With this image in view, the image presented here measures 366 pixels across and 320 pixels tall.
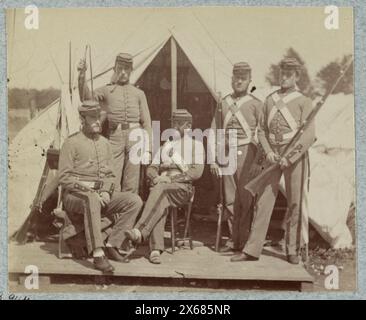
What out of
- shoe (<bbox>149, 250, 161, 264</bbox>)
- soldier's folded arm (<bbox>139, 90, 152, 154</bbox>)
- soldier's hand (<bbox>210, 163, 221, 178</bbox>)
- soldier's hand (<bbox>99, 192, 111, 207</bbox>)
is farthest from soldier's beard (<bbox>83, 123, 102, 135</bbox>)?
shoe (<bbox>149, 250, 161, 264</bbox>)

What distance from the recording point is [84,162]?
5359 mm

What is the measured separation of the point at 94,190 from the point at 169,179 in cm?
57

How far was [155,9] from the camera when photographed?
5.38 m

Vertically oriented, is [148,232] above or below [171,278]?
above

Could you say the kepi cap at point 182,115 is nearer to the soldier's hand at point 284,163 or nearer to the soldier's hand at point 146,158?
the soldier's hand at point 146,158

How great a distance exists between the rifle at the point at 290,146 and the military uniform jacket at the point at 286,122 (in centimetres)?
2

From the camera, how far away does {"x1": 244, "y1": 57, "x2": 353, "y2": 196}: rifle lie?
532 centimetres

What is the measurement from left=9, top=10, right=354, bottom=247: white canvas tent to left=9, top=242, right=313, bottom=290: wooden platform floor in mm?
369

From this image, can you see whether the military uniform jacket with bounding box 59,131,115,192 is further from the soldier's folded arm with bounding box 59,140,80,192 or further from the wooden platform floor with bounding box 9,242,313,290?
the wooden platform floor with bounding box 9,242,313,290

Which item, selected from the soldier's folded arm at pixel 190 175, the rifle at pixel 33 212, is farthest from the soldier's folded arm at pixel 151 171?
the rifle at pixel 33 212

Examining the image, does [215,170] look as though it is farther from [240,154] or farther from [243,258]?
[243,258]
